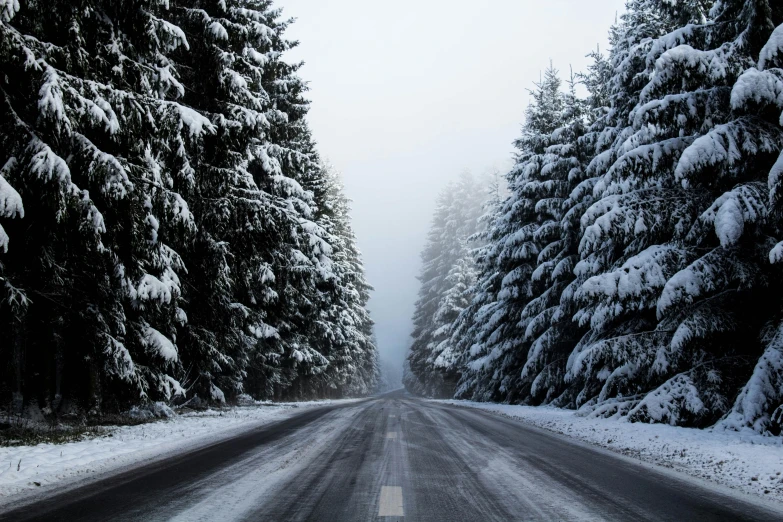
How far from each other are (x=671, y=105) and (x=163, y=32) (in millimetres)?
11038

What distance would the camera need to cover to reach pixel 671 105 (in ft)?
38.1

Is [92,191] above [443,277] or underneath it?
underneath

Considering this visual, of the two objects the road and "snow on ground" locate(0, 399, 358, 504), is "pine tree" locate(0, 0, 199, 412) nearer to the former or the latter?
"snow on ground" locate(0, 399, 358, 504)

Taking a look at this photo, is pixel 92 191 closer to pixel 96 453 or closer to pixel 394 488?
pixel 96 453

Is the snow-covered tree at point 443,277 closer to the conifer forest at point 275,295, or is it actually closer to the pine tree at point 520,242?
the pine tree at point 520,242

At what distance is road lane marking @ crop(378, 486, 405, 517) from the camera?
15.4 ft

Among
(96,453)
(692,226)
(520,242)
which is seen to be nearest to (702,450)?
(692,226)

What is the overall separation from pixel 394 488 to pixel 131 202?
22.1 ft

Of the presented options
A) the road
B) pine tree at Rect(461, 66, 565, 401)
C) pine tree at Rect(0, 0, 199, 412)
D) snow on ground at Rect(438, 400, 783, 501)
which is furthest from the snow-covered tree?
the road

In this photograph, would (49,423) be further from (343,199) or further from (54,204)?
(343,199)

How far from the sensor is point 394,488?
223 inches

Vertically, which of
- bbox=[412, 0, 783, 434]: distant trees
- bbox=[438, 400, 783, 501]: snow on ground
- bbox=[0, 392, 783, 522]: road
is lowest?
bbox=[438, 400, 783, 501]: snow on ground

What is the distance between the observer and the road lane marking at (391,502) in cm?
468

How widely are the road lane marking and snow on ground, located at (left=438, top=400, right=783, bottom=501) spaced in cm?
403
